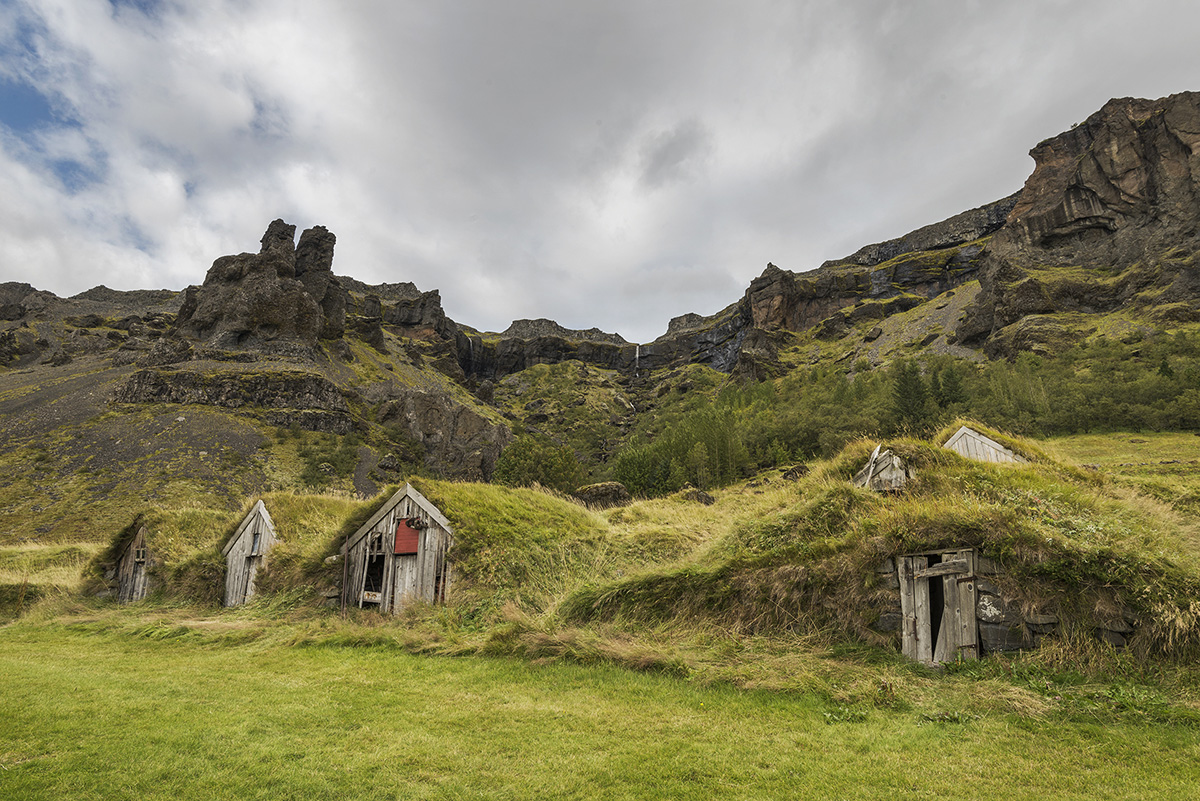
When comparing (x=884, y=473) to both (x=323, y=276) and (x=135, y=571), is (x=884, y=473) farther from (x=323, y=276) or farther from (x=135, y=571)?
(x=323, y=276)

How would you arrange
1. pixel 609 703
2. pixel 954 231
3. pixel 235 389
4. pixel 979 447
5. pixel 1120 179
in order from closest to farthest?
Answer: pixel 609 703 → pixel 979 447 → pixel 235 389 → pixel 1120 179 → pixel 954 231

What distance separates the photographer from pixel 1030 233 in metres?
134

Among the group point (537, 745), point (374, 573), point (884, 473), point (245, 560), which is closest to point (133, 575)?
point (245, 560)

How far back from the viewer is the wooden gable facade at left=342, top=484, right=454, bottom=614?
1648 cm

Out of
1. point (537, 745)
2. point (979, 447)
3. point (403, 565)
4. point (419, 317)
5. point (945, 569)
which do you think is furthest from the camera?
point (419, 317)

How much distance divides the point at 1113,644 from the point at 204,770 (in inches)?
501

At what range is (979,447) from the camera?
19031 millimetres

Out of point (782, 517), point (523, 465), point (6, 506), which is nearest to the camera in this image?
point (782, 517)

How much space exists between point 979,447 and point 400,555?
20385 mm

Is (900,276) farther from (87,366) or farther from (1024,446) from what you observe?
(87,366)

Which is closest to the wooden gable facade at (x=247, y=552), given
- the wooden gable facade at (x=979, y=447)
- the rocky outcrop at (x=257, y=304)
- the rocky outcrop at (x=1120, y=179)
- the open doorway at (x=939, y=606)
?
the open doorway at (x=939, y=606)

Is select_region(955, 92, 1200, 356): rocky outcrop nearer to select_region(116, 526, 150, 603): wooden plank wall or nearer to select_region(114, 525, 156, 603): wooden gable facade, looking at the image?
select_region(114, 525, 156, 603): wooden gable facade

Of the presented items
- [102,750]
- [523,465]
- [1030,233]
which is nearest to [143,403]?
[523,465]

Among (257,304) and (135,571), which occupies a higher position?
(257,304)
